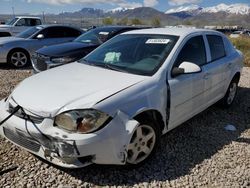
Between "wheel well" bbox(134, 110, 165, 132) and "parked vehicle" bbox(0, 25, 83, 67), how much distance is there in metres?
7.08

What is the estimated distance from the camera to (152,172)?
3340 millimetres

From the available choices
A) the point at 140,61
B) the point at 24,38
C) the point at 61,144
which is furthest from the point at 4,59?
the point at 61,144

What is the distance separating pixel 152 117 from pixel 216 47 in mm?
2277

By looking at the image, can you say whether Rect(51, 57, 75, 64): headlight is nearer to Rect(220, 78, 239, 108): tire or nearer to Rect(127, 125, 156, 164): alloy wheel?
Rect(220, 78, 239, 108): tire

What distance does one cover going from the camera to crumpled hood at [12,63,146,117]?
115 inches

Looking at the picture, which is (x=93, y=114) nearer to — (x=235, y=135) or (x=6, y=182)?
(x=6, y=182)

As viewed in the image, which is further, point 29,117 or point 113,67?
point 113,67

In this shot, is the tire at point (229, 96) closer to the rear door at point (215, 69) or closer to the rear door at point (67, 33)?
the rear door at point (215, 69)

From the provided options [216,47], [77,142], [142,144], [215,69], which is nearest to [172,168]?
[142,144]

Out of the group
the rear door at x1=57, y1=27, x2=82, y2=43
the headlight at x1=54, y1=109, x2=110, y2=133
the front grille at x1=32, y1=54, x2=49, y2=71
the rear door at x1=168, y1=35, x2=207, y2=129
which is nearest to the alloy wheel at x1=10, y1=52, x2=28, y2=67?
the rear door at x1=57, y1=27, x2=82, y2=43

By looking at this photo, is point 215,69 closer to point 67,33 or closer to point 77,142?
point 77,142

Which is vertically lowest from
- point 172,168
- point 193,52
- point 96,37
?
point 172,168

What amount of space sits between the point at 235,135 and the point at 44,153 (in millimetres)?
3016

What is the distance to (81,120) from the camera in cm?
283
